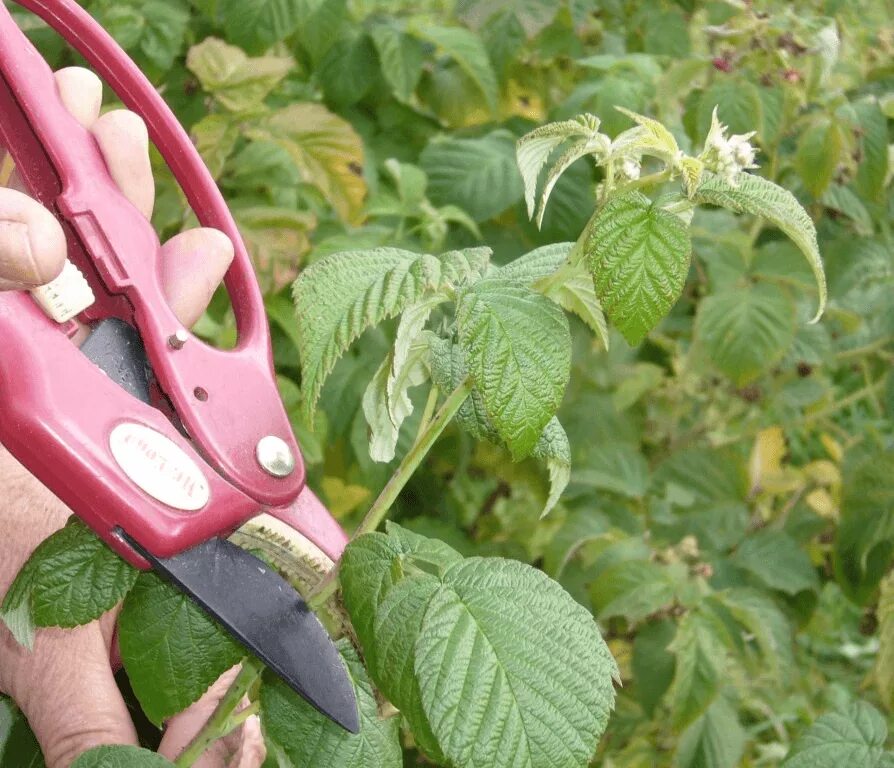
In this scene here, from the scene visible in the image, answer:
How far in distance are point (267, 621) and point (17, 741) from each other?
0.22 m

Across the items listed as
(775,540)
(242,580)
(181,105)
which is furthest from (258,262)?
(775,540)

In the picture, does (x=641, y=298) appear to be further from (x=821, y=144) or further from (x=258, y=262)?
(x=821, y=144)

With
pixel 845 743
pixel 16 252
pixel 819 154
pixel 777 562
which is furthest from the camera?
pixel 777 562

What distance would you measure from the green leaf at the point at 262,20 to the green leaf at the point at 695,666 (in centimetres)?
66

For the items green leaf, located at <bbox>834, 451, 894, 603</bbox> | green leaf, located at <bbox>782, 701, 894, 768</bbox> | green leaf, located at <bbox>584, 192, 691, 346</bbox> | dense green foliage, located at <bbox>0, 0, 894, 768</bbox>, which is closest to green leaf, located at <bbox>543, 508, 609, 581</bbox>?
dense green foliage, located at <bbox>0, 0, 894, 768</bbox>

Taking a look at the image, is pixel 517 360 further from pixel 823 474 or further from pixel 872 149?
pixel 823 474

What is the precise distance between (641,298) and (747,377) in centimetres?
75

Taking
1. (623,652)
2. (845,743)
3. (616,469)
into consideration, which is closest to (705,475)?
(616,469)

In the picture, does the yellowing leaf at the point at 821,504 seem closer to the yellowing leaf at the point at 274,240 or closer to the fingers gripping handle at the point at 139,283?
the yellowing leaf at the point at 274,240

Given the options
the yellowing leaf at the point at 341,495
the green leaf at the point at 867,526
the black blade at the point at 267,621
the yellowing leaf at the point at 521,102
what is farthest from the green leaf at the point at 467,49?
the black blade at the point at 267,621

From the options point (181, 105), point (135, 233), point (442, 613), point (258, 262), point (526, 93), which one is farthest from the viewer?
point (526, 93)

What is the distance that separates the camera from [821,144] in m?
1.09

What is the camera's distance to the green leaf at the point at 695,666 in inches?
38.2

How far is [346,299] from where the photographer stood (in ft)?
1.67
